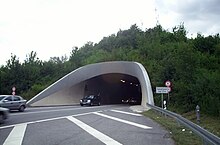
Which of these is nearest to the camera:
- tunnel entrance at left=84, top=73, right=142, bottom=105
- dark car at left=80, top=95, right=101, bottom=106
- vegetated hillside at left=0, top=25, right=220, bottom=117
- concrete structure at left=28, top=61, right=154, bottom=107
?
vegetated hillside at left=0, top=25, right=220, bottom=117

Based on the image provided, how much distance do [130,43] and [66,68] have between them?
32.7 metres

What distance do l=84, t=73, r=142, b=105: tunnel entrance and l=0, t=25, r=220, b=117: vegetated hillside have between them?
4.81 metres

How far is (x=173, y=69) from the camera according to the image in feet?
123

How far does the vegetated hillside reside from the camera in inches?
992

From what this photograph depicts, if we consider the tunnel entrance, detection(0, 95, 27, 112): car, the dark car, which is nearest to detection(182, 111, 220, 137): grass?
detection(0, 95, 27, 112): car

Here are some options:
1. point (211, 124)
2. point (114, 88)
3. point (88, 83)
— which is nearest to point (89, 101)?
point (88, 83)

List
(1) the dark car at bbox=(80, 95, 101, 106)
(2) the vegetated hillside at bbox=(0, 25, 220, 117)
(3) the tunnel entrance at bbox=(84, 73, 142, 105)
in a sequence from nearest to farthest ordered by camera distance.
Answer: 1. (2) the vegetated hillside at bbox=(0, 25, 220, 117)
2. (1) the dark car at bbox=(80, 95, 101, 106)
3. (3) the tunnel entrance at bbox=(84, 73, 142, 105)

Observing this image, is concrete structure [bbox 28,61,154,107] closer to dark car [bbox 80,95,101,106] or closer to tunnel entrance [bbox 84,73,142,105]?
tunnel entrance [bbox 84,73,142,105]

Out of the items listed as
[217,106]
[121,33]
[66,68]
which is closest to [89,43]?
[121,33]

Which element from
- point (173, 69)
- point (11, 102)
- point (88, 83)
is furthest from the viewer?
point (88, 83)

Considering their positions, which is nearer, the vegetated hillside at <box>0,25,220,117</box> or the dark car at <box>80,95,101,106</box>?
the vegetated hillside at <box>0,25,220,117</box>

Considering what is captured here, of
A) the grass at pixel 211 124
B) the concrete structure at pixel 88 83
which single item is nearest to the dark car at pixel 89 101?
the concrete structure at pixel 88 83

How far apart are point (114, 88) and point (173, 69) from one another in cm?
2567

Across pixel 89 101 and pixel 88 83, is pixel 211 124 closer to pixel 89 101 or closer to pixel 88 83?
pixel 89 101
